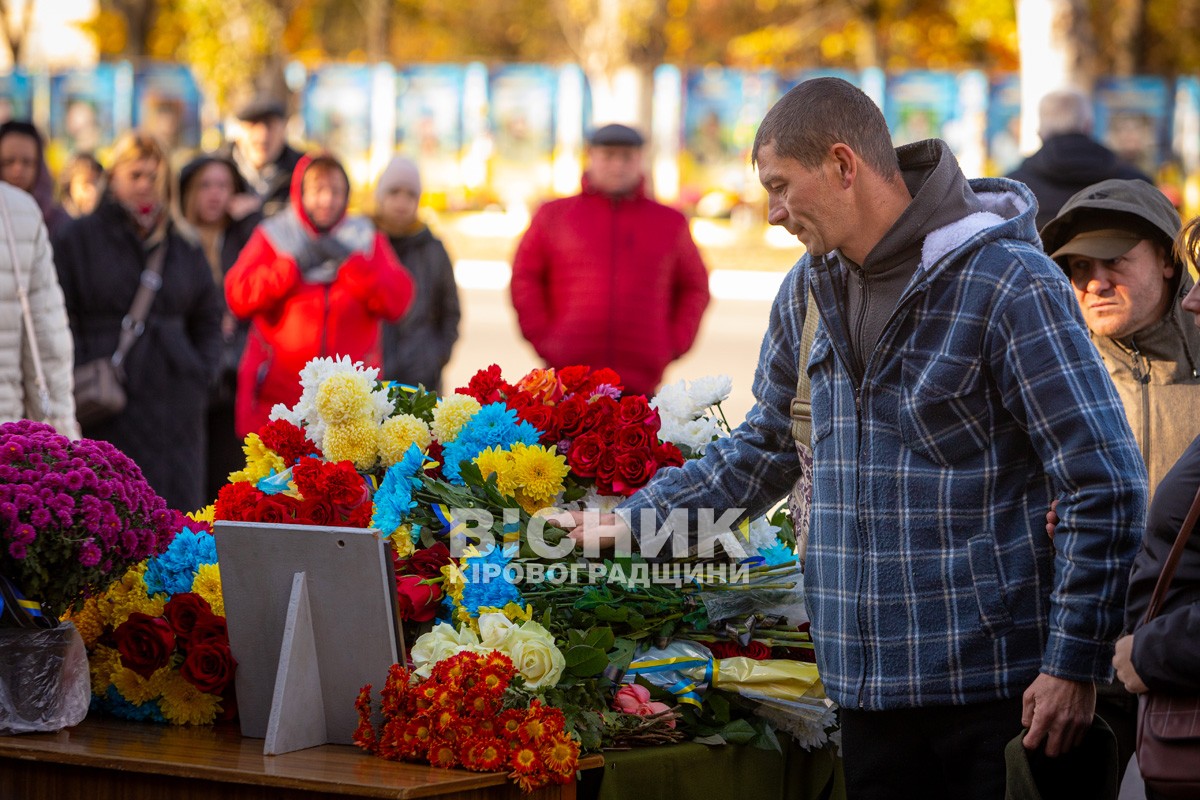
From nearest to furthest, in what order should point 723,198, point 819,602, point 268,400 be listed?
point 819,602 < point 268,400 < point 723,198

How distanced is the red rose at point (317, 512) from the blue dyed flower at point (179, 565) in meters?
0.28

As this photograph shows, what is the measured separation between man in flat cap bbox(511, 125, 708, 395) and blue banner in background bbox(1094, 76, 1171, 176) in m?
15.7

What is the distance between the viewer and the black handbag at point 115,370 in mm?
6082

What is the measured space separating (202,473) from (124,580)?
3.33 m

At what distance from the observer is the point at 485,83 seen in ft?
79.1

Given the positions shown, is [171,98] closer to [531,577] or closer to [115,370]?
[115,370]

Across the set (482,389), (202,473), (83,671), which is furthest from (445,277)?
(83,671)

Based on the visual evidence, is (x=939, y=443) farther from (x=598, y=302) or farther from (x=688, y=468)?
(x=598, y=302)

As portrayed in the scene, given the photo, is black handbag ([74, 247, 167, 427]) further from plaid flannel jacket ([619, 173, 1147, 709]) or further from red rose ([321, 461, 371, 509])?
plaid flannel jacket ([619, 173, 1147, 709])

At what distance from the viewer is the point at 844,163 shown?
2.73 m

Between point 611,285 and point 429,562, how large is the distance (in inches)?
152

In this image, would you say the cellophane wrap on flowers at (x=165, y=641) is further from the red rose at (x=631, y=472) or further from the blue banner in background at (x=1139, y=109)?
the blue banner in background at (x=1139, y=109)

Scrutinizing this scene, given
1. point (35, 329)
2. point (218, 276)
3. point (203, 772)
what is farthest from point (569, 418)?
point (218, 276)

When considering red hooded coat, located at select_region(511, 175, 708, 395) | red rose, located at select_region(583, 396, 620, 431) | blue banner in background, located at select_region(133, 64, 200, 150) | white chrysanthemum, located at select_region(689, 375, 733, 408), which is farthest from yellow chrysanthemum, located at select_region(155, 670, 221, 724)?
blue banner in background, located at select_region(133, 64, 200, 150)
